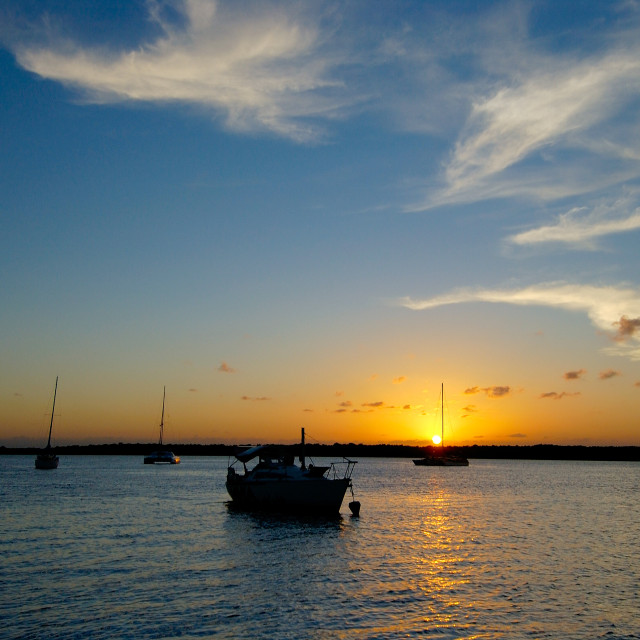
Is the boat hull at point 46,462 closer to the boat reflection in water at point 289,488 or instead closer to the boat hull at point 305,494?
the boat reflection in water at point 289,488

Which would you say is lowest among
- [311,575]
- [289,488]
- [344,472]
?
[311,575]

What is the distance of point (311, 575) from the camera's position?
29641 millimetres

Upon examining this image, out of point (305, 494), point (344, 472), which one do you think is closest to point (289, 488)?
point (305, 494)

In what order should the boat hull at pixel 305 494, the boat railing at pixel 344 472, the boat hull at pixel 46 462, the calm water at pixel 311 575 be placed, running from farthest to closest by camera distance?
the boat hull at pixel 46 462 < the boat railing at pixel 344 472 < the boat hull at pixel 305 494 < the calm water at pixel 311 575

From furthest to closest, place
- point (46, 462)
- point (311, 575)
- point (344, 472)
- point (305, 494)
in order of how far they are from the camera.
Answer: point (344, 472) < point (46, 462) < point (305, 494) < point (311, 575)

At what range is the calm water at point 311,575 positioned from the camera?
21.4m

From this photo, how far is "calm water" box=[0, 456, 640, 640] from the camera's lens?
70.2 feet

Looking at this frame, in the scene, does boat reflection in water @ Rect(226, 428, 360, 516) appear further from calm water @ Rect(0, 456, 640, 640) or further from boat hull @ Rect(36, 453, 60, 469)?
boat hull @ Rect(36, 453, 60, 469)

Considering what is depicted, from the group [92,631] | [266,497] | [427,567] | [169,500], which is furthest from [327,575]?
[169,500]

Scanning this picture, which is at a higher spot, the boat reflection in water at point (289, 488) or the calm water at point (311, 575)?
the boat reflection in water at point (289, 488)

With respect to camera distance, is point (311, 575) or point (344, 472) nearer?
point (311, 575)

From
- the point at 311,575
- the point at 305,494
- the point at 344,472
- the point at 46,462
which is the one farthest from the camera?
the point at 344,472

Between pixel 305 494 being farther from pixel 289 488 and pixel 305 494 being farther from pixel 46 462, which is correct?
pixel 46 462

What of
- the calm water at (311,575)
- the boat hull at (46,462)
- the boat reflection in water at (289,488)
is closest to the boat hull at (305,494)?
the boat reflection in water at (289,488)
